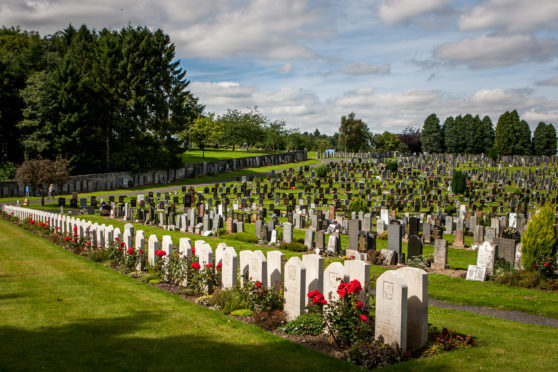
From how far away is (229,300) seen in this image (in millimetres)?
9922

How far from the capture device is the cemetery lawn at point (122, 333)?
704cm

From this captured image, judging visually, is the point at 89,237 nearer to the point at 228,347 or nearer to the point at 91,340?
the point at 91,340

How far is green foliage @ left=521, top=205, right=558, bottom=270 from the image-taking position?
13.8 metres

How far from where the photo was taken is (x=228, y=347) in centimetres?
768

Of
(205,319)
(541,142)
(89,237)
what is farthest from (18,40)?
(541,142)

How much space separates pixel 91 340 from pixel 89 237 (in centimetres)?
1034

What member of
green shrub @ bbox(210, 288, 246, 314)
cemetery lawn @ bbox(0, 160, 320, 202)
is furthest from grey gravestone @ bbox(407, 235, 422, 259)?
cemetery lawn @ bbox(0, 160, 320, 202)

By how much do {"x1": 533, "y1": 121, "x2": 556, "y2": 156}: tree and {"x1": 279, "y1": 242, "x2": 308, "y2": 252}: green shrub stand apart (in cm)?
9564

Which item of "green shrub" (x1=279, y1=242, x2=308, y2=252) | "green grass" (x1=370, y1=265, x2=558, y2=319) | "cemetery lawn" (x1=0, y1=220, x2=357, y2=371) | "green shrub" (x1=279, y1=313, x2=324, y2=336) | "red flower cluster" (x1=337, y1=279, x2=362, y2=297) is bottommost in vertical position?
"green grass" (x1=370, y1=265, x2=558, y2=319)

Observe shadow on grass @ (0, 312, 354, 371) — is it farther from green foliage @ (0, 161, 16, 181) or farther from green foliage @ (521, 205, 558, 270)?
green foliage @ (0, 161, 16, 181)

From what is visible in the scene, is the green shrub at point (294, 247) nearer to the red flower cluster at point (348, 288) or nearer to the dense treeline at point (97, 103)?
the red flower cluster at point (348, 288)

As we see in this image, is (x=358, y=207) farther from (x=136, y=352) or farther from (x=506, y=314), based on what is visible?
(x=136, y=352)

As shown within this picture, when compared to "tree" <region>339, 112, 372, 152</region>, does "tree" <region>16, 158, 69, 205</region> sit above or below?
below

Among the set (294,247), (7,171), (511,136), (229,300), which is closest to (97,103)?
(7,171)
